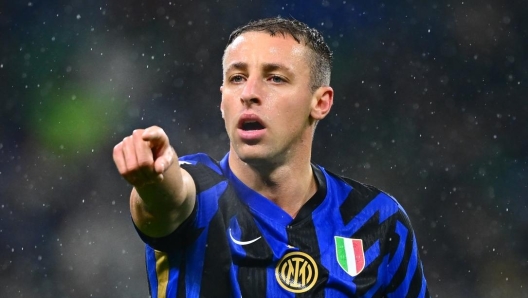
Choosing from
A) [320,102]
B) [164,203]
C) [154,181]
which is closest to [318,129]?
[320,102]

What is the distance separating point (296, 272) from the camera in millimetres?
2945

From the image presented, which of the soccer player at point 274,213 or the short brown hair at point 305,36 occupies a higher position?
the short brown hair at point 305,36

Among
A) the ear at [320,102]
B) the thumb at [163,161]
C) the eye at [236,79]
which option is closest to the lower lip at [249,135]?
the eye at [236,79]

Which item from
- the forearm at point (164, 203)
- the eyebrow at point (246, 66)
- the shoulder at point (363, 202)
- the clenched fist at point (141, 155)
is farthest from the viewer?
the shoulder at point (363, 202)

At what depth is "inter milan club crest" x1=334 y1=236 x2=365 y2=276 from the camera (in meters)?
3.05

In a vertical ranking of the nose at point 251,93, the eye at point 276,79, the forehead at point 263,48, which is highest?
the forehead at point 263,48

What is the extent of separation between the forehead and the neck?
1.23 feet

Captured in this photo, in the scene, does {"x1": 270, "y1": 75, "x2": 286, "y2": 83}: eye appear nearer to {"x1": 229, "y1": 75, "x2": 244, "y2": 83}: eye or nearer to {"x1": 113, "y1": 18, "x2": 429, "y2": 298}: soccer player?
{"x1": 113, "y1": 18, "x2": 429, "y2": 298}: soccer player

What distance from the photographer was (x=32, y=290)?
21.4ft

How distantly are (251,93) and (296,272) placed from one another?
0.68 m

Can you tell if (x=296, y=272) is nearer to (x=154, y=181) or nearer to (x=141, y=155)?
(x=154, y=181)

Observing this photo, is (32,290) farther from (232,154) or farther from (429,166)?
(232,154)

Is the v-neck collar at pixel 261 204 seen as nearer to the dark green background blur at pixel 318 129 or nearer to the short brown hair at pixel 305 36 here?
the short brown hair at pixel 305 36

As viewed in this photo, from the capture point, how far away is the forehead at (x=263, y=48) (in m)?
3.03
